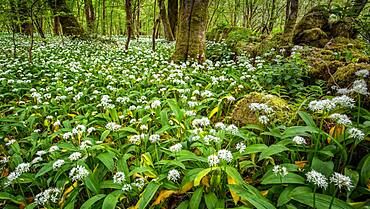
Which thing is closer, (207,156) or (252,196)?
(252,196)

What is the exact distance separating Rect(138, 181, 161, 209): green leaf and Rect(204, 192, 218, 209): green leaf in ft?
1.39

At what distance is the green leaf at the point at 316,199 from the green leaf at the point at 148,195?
1069mm

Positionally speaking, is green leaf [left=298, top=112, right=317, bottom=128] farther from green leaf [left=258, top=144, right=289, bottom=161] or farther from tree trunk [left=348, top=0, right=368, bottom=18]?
tree trunk [left=348, top=0, right=368, bottom=18]

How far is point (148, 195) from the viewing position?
2064 mm

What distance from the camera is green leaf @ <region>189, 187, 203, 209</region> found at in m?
2.01

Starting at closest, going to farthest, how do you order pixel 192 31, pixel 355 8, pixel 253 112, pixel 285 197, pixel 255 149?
pixel 285 197
pixel 255 149
pixel 253 112
pixel 355 8
pixel 192 31

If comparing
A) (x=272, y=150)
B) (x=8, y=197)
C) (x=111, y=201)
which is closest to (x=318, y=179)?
(x=272, y=150)

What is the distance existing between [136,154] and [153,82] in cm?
304

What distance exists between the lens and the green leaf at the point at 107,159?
98.9 inches

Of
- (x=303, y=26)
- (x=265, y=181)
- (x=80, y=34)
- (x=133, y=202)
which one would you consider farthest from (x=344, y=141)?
(x=80, y=34)

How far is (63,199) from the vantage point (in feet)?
8.22

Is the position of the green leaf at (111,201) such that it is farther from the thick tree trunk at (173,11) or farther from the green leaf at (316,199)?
the thick tree trunk at (173,11)

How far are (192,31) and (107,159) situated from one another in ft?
18.2

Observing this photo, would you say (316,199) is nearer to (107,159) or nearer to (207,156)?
(207,156)
